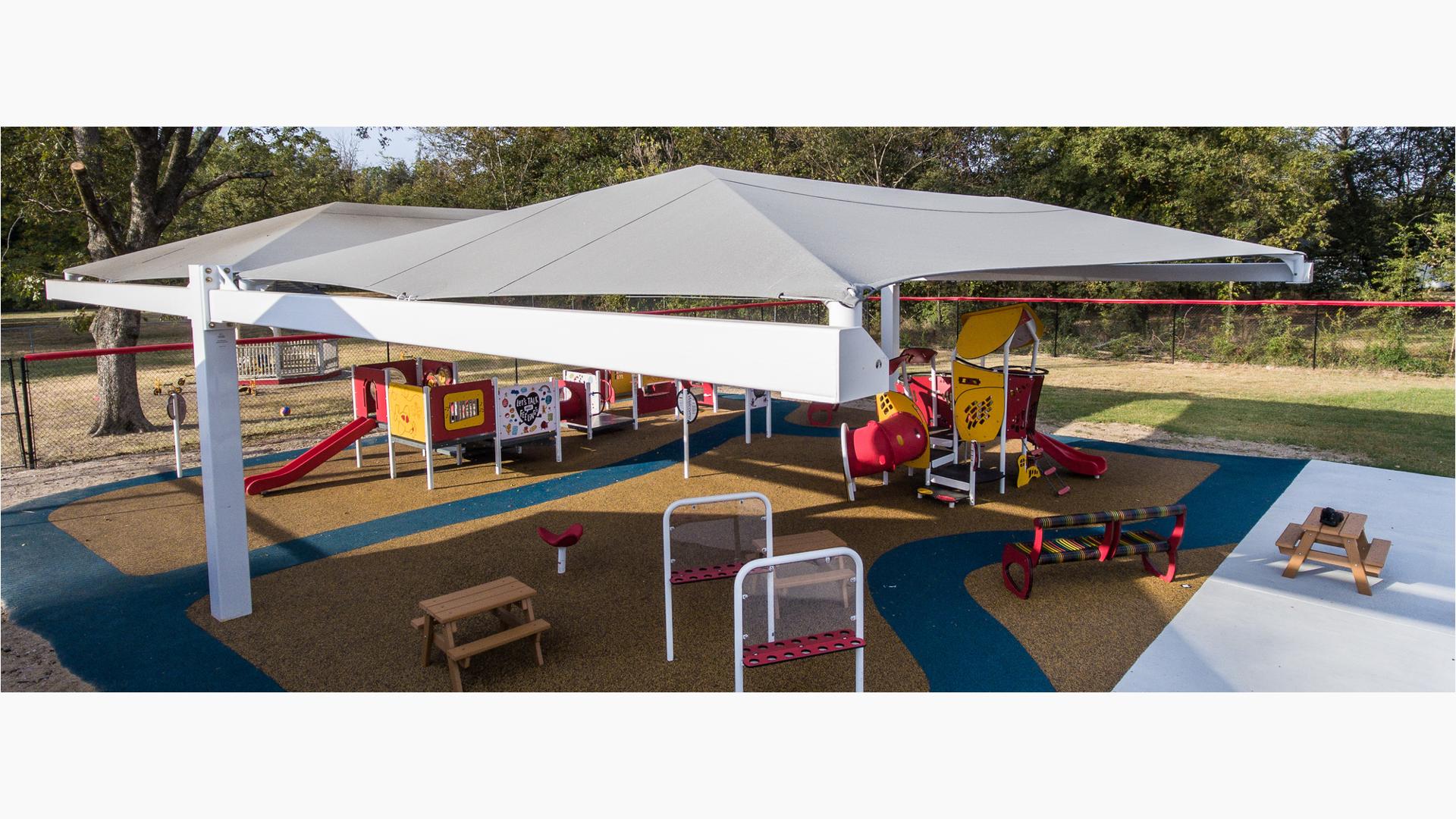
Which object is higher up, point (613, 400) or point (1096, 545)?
point (613, 400)

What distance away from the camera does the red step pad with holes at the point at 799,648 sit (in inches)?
171

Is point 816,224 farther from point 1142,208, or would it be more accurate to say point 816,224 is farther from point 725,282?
point 1142,208

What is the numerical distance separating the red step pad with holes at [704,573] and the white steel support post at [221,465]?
2957 millimetres

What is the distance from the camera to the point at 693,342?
305 cm

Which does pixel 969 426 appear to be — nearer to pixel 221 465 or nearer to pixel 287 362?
pixel 221 465

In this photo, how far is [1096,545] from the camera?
649 centimetres

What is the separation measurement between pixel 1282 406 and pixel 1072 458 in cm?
690

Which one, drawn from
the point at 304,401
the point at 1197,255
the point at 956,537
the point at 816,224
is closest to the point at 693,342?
the point at 816,224

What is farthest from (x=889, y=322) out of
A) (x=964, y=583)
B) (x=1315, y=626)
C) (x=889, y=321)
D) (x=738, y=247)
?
(x=1315, y=626)

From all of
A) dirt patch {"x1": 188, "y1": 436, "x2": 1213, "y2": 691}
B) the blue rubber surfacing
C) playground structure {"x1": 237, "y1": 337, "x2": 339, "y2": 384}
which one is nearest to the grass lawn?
the blue rubber surfacing

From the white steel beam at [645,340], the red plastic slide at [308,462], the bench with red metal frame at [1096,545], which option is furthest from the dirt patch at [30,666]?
the bench with red metal frame at [1096,545]

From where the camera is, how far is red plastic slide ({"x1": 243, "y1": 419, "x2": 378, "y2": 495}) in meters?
9.19

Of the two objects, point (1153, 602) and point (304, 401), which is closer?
point (1153, 602)

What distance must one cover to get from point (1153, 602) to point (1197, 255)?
2.37 meters
